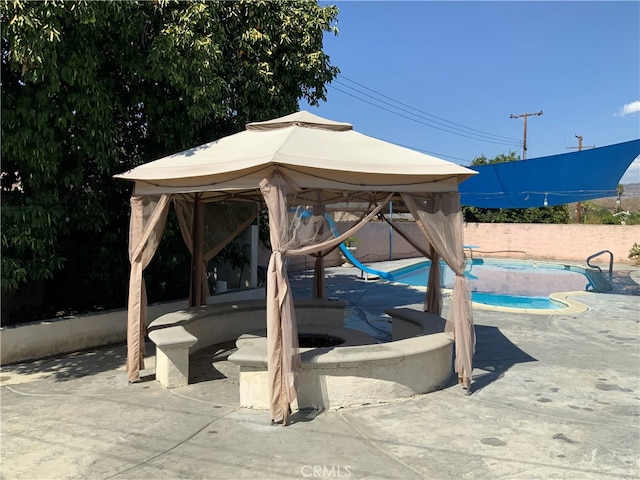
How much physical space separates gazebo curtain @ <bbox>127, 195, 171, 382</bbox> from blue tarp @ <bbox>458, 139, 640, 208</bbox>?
805cm

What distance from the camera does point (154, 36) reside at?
6.54 meters

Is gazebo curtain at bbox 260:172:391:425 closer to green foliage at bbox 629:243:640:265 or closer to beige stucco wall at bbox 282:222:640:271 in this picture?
beige stucco wall at bbox 282:222:640:271

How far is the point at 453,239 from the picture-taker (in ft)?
17.7

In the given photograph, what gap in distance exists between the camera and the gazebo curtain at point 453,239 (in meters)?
5.29

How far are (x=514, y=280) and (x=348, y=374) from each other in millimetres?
15056

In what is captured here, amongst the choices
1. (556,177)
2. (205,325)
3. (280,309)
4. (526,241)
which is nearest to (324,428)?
(280,309)

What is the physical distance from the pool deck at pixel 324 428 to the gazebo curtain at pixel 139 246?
47 cm

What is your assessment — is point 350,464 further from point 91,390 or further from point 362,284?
point 362,284

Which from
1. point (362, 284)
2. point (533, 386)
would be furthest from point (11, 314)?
point (362, 284)

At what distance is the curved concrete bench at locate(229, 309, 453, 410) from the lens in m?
4.68

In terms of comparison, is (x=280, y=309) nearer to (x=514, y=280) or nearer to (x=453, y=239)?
(x=453, y=239)

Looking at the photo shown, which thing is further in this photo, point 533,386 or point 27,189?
point 27,189

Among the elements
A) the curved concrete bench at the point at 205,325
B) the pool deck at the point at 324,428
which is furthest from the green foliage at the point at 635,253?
the curved concrete bench at the point at 205,325

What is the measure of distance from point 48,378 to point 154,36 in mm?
4688
